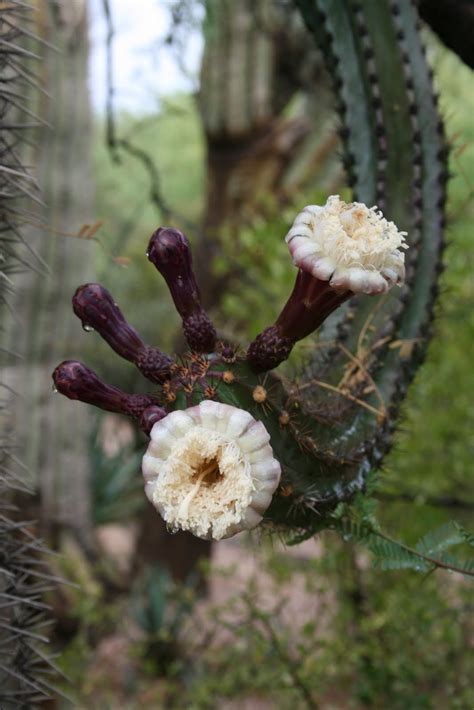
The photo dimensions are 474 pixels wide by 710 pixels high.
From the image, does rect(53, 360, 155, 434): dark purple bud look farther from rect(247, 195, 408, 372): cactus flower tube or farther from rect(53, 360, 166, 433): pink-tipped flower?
rect(247, 195, 408, 372): cactus flower tube

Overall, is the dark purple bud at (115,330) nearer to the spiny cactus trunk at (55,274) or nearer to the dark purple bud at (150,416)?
the dark purple bud at (150,416)

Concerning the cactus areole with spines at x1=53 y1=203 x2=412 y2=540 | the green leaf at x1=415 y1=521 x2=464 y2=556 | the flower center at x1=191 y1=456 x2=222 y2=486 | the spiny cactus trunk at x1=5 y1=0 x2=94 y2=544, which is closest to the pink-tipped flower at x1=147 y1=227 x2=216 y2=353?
the cactus areole with spines at x1=53 y1=203 x2=412 y2=540

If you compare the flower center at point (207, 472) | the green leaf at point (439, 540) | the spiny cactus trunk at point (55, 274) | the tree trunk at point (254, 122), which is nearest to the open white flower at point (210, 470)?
the flower center at point (207, 472)

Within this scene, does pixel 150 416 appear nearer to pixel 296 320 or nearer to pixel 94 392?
pixel 94 392

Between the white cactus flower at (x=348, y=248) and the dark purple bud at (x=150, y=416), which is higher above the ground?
the white cactus flower at (x=348, y=248)

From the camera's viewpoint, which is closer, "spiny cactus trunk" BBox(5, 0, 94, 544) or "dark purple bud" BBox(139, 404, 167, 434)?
"dark purple bud" BBox(139, 404, 167, 434)

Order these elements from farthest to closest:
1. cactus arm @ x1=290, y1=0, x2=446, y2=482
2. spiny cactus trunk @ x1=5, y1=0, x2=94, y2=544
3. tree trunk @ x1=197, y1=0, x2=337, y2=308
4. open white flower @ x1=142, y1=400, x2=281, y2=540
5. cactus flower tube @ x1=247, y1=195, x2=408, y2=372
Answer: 1. tree trunk @ x1=197, y1=0, x2=337, y2=308
2. spiny cactus trunk @ x1=5, y1=0, x2=94, y2=544
3. cactus arm @ x1=290, y1=0, x2=446, y2=482
4. cactus flower tube @ x1=247, y1=195, x2=408, y2=372
5. open white flower @ x1=142, y1=400, x2=281, y2=540

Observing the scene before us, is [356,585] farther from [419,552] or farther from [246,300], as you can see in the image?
[419,552]

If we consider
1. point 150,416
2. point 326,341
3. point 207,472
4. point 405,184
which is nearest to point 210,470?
point 207,472
